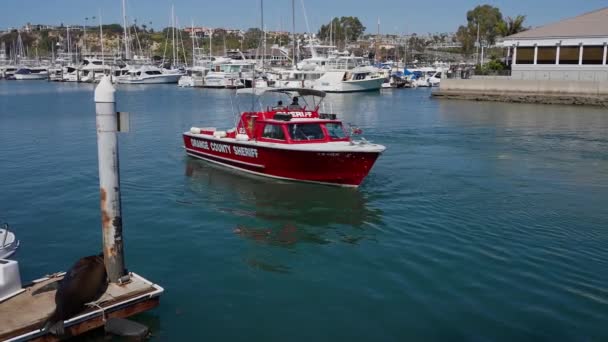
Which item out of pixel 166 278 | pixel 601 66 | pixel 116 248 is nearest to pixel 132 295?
pixel 116 248

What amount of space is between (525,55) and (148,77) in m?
61.4

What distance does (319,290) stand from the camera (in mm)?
10688

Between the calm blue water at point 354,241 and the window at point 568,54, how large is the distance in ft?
110

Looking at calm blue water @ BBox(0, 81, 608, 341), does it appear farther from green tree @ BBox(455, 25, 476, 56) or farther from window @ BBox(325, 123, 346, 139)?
green tree @ BBox(455, 25, 476, 56)

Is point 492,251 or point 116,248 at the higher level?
point 116,248

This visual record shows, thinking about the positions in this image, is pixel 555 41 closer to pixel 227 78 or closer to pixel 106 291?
pixel 227 78

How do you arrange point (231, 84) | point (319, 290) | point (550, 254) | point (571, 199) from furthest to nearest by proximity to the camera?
point (231, 84) → point (571, 199) → point (550, 254) → point (319, 290)

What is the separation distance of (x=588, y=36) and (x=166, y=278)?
5460cm

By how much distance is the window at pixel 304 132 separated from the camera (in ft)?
60.3

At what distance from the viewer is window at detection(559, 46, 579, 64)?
56.3 meters

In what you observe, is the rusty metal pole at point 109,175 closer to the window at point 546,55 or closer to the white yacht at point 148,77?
the window at point 546,55

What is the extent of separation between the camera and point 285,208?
16.4m

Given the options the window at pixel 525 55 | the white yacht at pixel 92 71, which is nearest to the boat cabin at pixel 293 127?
the window at pixel 525 55

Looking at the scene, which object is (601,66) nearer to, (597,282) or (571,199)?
(571,199)
